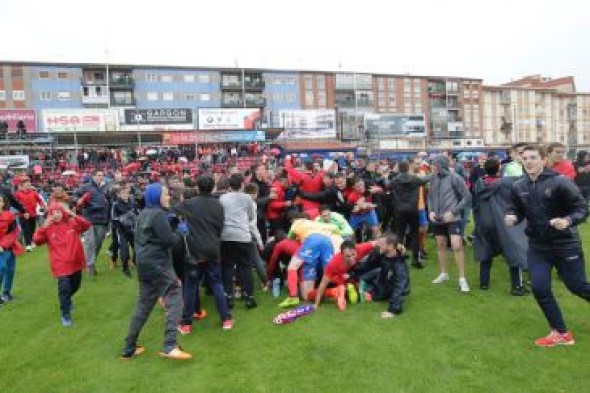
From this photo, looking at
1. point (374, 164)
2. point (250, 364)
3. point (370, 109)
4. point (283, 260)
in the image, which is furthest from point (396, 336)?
point (370, 109)

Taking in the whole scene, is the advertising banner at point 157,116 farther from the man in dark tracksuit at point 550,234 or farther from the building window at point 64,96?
the man in dark tracksuit at point 550,234

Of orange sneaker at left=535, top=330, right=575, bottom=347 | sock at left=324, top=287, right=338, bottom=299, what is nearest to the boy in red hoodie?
sock at left=324, top=287, right=338, bottom=299

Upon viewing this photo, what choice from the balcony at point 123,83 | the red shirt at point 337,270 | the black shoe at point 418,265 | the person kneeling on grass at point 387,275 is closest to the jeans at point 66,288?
the red shirt at point 337,270

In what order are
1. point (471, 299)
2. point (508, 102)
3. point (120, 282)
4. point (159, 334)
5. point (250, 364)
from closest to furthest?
point (250, 364) → point (159, 334) → point (471, 299) → point (120, 282) → point (508, 102)

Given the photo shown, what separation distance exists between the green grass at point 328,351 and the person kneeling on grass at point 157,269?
0.23 m

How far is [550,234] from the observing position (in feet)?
15.0

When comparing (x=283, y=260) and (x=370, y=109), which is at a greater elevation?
(x=370, y=109)

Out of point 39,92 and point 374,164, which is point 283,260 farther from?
point 39,92

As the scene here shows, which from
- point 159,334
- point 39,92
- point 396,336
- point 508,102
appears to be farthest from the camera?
point 508,102

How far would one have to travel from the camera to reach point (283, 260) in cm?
734

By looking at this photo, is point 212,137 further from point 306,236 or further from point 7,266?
point 306,236

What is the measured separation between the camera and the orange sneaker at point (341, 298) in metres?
6.35

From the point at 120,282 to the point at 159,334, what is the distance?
3017 mm

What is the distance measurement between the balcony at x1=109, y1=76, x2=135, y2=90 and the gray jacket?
55.2 m
